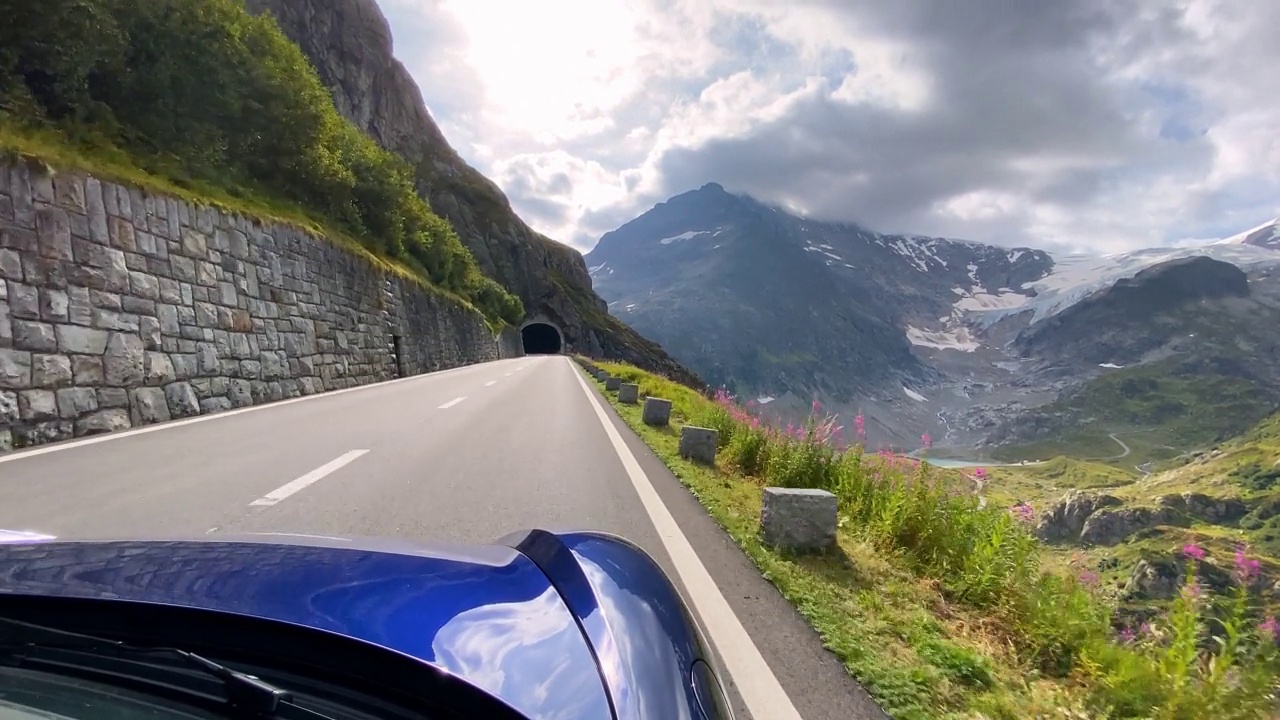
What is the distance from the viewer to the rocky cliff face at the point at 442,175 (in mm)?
68625

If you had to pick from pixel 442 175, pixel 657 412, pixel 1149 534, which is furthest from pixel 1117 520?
pixel 442 175

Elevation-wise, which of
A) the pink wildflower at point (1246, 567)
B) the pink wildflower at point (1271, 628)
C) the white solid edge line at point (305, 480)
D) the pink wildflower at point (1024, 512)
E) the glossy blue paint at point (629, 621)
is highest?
the glossy blue paint at point (629, 621)

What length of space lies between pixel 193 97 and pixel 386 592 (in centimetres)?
1998

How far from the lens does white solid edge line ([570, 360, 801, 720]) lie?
284 centimetres

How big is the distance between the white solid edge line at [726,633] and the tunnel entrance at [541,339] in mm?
97199

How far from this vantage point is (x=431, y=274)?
40.5 metres

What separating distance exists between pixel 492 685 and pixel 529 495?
195 inches

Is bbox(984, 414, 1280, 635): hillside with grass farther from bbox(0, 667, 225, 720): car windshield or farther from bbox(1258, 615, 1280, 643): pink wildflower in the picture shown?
bbox(0, 667, 225, 720): car windshield

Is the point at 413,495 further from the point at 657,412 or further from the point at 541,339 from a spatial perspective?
the point at 541,339

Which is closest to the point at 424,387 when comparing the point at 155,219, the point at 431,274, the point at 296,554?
the point at 155,219

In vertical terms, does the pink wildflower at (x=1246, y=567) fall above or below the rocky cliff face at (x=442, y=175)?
below

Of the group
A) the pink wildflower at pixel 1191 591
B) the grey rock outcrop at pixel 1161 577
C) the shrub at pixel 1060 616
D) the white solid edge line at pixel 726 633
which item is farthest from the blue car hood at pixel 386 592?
the grey rock outcrop at pixel 1161 577

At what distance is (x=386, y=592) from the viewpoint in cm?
151

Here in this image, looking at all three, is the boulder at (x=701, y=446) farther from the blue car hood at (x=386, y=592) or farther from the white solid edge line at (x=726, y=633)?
the blue car hood at (x=386, y=592)
